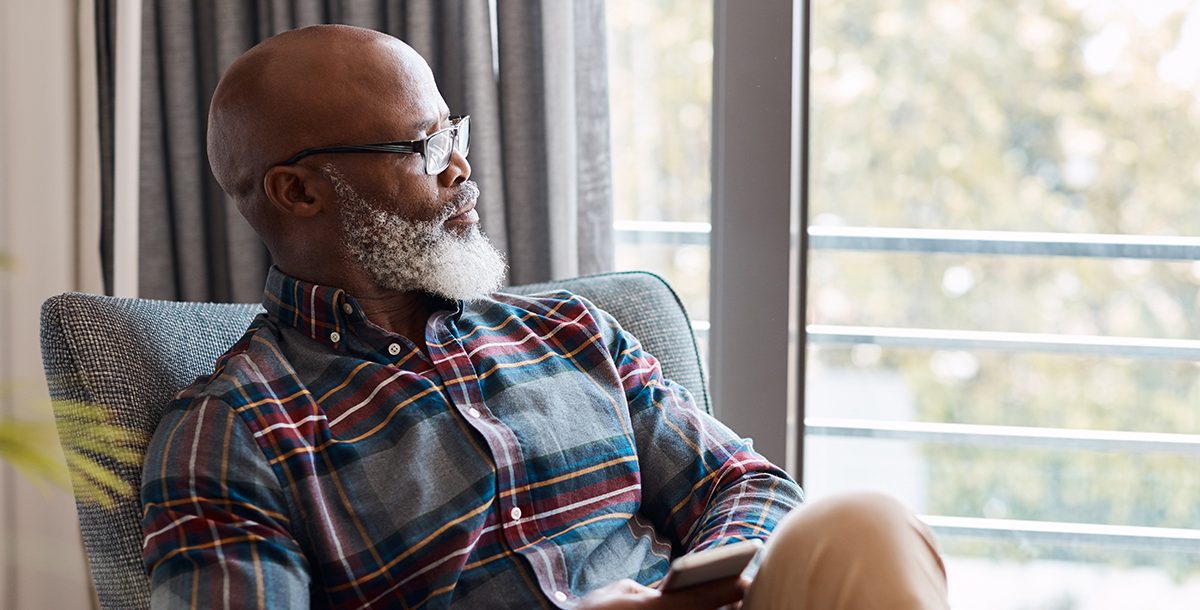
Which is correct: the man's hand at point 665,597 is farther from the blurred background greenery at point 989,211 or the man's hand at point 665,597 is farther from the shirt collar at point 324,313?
the blurred background greenery at point 989,211

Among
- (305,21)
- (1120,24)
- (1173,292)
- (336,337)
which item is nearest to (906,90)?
(1120,24)

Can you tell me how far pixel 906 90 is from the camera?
222 centimetres

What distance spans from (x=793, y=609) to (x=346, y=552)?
0.50m

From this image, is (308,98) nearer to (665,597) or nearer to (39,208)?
(665,597)

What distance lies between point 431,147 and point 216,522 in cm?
56

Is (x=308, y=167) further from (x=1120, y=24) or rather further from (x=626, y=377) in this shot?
(x=1120, y=24)

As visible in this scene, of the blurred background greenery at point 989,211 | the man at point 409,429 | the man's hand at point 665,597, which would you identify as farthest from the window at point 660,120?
the man's hand at point 665,597

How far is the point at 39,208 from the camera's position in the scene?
1979 mm

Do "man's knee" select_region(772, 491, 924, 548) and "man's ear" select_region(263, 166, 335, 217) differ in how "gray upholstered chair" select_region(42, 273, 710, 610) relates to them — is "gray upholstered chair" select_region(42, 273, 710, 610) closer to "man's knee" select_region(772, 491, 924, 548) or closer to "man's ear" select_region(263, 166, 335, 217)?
"man's ear" select_region(263, 166, 335, 217)

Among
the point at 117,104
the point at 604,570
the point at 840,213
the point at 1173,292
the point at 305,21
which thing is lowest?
the point at 604,570

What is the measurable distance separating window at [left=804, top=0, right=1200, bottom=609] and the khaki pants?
1.20 m

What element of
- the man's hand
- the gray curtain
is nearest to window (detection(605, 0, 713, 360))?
the gray curtain

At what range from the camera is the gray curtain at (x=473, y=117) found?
201cm

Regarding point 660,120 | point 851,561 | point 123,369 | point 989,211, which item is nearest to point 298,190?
point 123,369
